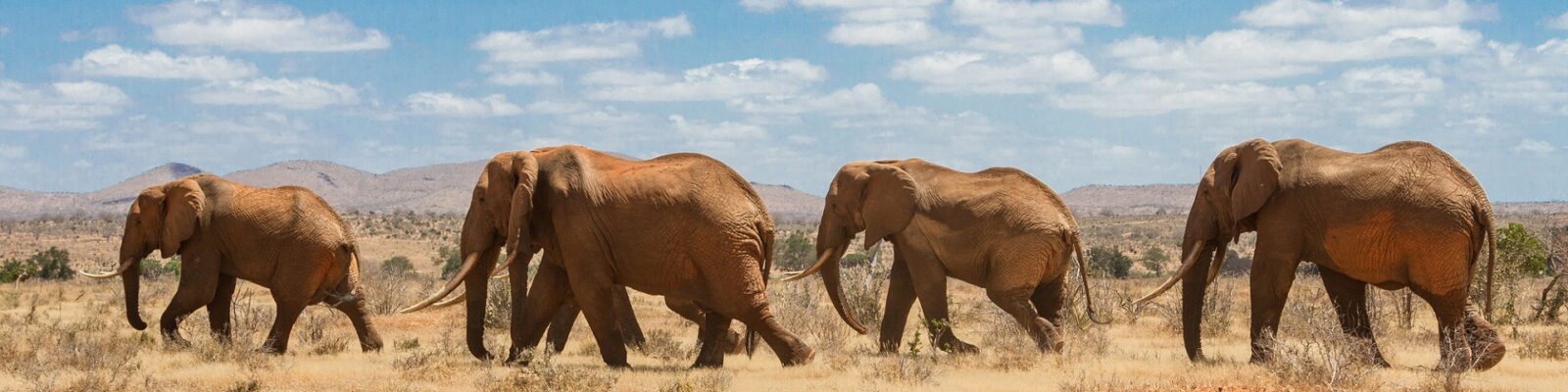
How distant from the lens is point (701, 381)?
13320mm

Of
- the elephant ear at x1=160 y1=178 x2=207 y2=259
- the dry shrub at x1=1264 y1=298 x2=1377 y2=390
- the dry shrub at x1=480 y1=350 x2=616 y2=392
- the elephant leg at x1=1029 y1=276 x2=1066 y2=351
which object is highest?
the elephant ear at x1=160 y1=178 x2=207 y2=259

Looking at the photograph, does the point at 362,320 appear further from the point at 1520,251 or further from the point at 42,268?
the point at 42,268

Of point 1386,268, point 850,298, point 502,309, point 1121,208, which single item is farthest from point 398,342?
point 1121,208

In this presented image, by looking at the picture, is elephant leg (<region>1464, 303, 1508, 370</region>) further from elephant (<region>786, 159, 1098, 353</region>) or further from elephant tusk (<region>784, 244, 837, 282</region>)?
elephant tusk (<region>784, 244, 837, 282</region>)

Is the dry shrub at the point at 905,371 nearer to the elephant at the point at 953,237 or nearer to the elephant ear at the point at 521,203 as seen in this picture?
the elephant at the point at 953,237

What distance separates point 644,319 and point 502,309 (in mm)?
2754

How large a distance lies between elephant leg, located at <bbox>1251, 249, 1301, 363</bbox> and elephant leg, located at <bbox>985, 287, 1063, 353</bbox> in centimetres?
194

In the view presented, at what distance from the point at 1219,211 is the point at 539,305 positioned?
653cm

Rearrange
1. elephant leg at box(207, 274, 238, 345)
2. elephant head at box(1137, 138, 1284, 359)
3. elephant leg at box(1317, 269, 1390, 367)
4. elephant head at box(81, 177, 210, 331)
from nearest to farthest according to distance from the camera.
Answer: elephant head at box(1137, 138, 1284, 359) → elephant leg at box(1317, 269, 1390, 367) → elephant head at box(81, 177, 210, 331) → elephant leg at box(207, 274, 238, 345)

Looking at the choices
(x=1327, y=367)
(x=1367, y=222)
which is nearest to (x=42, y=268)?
(x=1367, y=222)

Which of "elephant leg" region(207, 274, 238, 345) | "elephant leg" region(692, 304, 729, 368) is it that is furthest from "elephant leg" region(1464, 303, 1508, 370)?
"elephant leg" region(207, 274, 238, 345)

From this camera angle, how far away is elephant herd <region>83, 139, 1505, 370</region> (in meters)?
14.2

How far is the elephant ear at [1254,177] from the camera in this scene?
14672mm

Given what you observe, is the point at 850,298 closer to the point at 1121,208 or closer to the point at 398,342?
Answer: the point at 398,342
